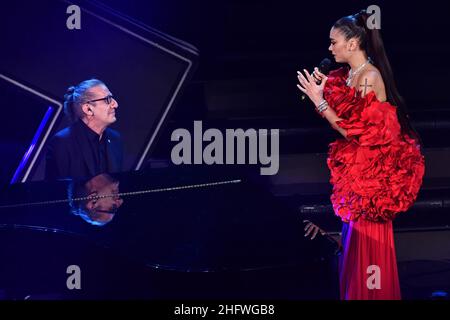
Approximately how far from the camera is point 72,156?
561 centimetres

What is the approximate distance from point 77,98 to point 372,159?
220 centimetres

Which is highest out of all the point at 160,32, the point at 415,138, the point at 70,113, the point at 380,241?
the point at 160,32

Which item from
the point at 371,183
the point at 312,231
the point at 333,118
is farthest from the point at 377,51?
the point at 312,231

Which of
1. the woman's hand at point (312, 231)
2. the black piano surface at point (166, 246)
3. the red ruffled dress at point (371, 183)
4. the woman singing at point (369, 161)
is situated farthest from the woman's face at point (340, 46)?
the woman's hand at point (312, 231)

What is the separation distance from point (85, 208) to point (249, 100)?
2635mm

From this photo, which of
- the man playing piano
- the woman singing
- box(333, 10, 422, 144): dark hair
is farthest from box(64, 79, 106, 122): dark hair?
box(333, 10, 422, 144): dark hair

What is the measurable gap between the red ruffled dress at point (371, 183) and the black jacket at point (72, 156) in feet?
5.77

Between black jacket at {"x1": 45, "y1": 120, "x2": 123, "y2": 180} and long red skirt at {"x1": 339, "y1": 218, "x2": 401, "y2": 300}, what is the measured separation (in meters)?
1.83

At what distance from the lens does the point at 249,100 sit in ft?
22.4

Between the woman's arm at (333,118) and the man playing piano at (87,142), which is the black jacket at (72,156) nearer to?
the man playing piano at (87,142)

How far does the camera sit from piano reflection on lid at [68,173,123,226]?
4352 mm

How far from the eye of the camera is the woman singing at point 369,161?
4535 mm
